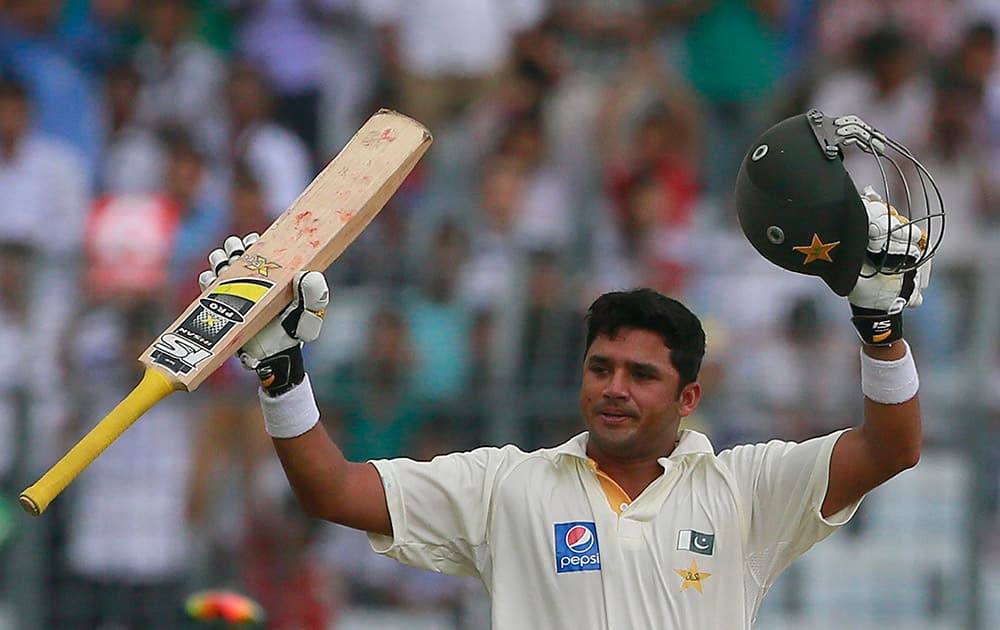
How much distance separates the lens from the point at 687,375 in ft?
14.5

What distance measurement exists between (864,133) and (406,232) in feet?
14.4

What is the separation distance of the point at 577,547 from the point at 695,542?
27 cm

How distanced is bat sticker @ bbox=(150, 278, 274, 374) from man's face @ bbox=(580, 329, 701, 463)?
820mm

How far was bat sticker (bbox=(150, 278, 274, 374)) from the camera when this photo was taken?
400 cm

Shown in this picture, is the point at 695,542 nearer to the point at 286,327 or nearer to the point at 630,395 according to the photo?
the point at 630,395

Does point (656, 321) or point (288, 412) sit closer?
point (288, 412)

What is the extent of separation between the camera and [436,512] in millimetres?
4324

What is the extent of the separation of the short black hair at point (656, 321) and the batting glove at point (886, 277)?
0.43 metres

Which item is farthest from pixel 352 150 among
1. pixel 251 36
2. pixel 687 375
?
pixel 251 36

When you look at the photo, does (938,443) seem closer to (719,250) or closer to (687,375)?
(719,250)

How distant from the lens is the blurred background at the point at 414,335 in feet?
24.3

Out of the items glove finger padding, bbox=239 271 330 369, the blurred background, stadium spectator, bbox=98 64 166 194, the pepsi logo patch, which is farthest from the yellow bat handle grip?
stadium spectator, bbox=98 64 166 194

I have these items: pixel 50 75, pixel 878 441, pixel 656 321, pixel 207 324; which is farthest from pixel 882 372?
pixel 50 75

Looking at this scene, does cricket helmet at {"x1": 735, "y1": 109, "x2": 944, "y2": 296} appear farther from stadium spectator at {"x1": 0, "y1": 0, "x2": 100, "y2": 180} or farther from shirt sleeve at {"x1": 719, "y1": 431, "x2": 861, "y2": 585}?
stadium spectator at {"x1": 0, "y1": 0, "x2": 100, "y2": 180}
